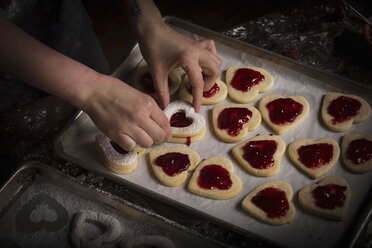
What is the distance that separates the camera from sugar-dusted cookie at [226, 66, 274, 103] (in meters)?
1.92

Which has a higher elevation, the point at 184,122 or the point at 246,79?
the point at 246,79

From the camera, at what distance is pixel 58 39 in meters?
1.95

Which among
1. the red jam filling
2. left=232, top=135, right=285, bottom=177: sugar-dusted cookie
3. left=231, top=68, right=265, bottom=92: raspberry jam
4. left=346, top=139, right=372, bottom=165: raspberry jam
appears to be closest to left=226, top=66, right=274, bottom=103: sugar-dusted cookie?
left=231, top=68, right=265, bottom=92: raspberry jam

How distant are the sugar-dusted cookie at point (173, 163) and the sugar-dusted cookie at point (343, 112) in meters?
0.57

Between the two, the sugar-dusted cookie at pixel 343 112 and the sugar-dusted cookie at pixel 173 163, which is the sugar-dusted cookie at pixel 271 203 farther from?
the sugar-dusted cookie at pixel 343 112

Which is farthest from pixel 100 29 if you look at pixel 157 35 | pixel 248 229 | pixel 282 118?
pixel 248 229

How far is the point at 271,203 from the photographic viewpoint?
161 centimetres

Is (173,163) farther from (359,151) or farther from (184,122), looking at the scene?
(359,151)

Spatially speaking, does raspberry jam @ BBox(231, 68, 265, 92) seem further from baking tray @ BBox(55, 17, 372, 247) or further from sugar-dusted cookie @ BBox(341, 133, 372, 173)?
sugar-dusted cookie @ BBox(341, 133, 372, 173)

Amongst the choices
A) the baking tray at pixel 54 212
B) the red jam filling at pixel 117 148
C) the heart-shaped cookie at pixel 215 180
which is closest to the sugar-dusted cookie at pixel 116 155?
the red jam filling at pixel 117 148

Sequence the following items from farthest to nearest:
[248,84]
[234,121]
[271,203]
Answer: [248,84] < [234,121] < [271,203]

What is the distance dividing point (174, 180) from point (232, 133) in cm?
31

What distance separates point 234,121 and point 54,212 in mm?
782

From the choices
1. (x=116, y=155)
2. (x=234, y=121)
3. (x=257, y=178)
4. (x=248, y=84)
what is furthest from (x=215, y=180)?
(x=248, y=84)
